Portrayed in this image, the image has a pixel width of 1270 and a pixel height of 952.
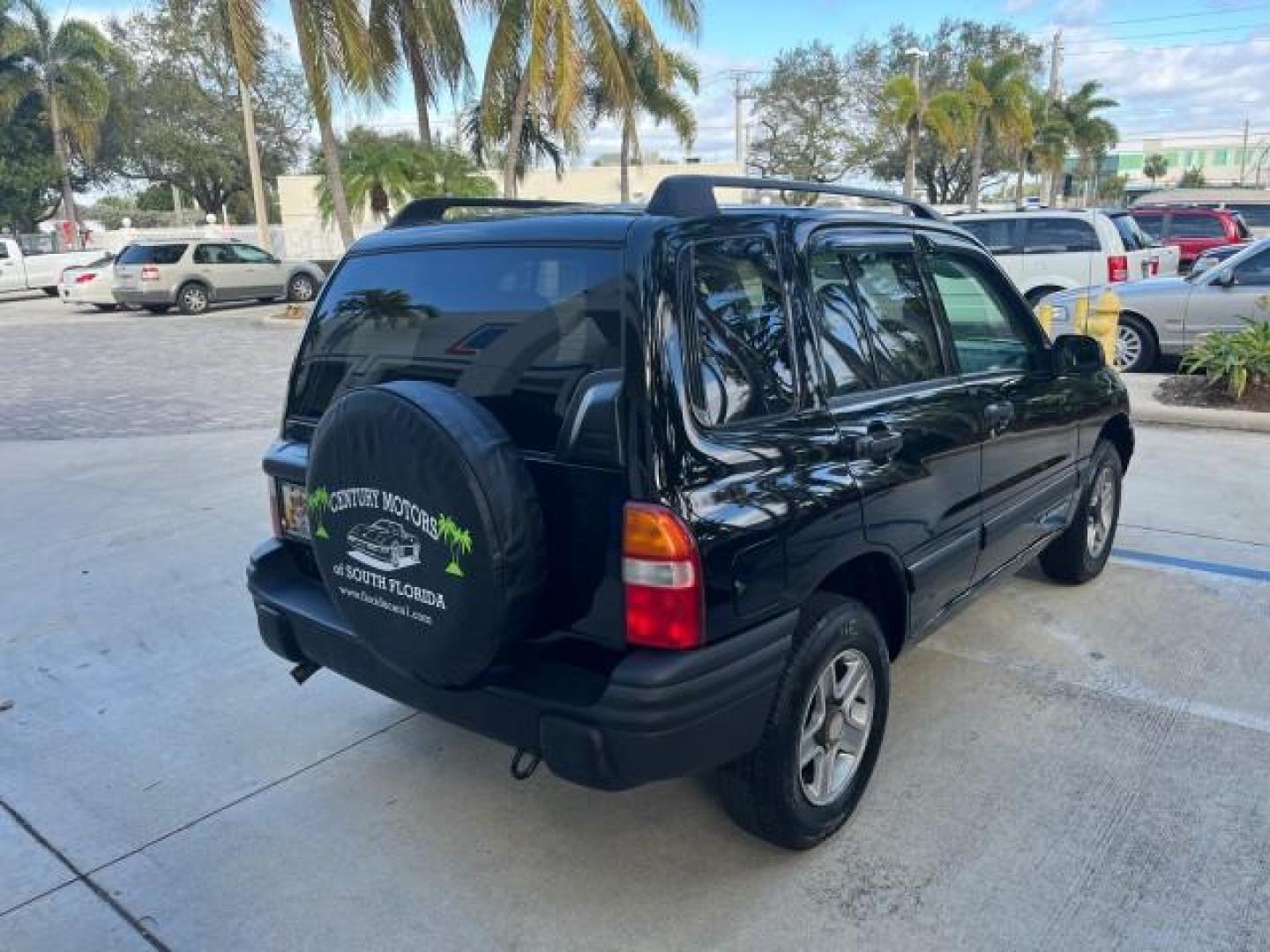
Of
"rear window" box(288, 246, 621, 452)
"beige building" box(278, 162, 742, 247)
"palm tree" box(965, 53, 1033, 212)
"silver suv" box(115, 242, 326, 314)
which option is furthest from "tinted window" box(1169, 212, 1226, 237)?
"rear window" box(288, 246, 621, 452)

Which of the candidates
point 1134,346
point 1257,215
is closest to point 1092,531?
point 1134,346

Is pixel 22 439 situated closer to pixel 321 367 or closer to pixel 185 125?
pixel 321 367

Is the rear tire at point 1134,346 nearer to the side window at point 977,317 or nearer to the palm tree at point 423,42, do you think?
the side window at point 977,317

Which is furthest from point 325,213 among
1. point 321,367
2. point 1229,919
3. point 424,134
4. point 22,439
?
point 1229,919

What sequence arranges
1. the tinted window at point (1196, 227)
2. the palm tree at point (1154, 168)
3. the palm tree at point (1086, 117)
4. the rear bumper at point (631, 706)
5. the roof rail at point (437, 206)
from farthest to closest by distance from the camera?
1. the palm tree at point (1154, 168)
2. the palm tree at point (1086, 117)
3. the tinted window at point (1196, 227)
4. the roof rail at point (437, 206)
5. the rear bumper at point (631, 706)

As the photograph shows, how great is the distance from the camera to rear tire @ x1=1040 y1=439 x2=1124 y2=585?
15.0 ft

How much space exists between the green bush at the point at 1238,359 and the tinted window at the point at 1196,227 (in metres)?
14.2

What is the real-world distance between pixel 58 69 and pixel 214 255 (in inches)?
639

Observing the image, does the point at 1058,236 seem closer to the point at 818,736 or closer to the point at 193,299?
the point at 818,736

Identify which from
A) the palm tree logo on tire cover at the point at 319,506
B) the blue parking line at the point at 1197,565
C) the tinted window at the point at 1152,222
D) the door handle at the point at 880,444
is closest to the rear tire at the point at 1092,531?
the blue parking line at the point at 1197,565

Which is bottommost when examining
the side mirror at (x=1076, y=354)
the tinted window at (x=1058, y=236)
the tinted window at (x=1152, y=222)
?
the side mirror at (x=1076, y=354)

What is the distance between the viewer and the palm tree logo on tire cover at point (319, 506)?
262cm

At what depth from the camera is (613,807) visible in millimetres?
3051

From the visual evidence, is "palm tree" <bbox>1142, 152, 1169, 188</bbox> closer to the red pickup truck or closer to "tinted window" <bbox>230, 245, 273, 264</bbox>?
the red pickup truck
